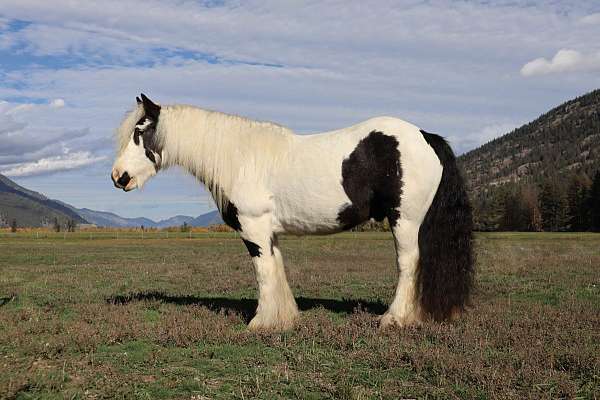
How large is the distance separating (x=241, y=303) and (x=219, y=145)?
369 cm

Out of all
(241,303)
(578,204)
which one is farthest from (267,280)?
(578,204)

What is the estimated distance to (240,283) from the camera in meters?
14.3

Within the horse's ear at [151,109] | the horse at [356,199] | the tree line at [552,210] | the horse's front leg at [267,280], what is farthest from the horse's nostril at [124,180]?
the tree line at [552,210]

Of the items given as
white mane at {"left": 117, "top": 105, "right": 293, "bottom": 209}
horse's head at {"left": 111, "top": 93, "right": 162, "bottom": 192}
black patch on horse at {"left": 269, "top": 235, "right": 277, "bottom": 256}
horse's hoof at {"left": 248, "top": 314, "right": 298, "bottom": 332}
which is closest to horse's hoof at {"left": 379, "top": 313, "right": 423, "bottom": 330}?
horse's hoof at {"left": 248, "top": 314, "right": 298, "bottom": 332}

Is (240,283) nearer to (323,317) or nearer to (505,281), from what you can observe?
(323,317)

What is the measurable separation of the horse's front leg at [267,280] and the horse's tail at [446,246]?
80.7 inches

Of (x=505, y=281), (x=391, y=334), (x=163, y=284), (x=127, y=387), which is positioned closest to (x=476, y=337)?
(x=391, y=334)

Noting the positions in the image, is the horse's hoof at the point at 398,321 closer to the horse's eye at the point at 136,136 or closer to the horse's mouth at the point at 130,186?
the horse's mouth at the point at 130,186

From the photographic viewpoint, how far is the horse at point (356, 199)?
7777 millimetres

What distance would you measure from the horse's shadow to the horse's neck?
7.97 feet

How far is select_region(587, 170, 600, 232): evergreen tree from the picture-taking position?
3237 inches

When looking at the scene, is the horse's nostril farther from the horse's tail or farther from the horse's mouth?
the horse's tail

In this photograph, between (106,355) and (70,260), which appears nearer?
(106,355)

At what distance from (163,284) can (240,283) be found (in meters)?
2.26
